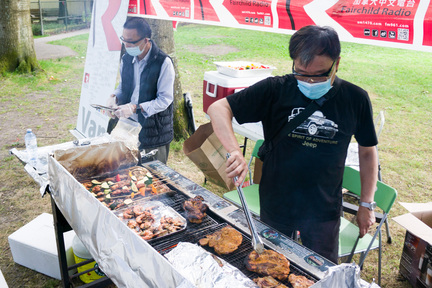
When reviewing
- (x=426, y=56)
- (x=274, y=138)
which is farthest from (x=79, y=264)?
(x=426, y=56)

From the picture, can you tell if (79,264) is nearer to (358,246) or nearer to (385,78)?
(358,246)

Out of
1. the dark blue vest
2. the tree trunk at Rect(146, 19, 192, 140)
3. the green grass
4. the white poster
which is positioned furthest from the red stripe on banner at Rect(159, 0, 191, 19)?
the green grass

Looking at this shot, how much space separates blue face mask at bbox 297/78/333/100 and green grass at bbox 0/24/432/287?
240 cm

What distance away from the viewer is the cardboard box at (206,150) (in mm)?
3197

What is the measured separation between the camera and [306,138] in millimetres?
2217

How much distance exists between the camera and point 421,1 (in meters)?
2.14

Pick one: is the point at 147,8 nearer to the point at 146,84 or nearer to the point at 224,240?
the point at 146,84

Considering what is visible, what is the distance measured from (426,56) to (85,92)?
14955 mm

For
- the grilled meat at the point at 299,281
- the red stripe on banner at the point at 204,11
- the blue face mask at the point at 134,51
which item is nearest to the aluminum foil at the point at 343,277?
the grilled meat at the point at 299,281

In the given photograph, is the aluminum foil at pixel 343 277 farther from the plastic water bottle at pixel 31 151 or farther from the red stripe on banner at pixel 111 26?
the red stripe on banner at pixel 111 26

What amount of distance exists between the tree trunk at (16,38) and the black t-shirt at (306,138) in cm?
984

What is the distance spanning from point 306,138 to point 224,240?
809 mm

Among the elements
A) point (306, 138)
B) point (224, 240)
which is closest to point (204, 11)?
point (306, 138)

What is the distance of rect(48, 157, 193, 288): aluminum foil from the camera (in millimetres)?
1548
